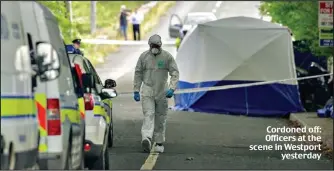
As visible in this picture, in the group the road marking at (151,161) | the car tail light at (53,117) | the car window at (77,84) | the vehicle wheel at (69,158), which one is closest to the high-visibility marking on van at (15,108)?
the car tail light at (53,117)

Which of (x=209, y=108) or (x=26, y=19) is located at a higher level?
(x=26, y=19)

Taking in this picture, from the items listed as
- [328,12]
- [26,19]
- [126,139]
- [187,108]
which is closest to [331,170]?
[126,139]

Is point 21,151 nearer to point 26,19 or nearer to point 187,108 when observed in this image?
point 26,19

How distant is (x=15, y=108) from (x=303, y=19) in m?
17.9

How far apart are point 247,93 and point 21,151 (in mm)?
18287

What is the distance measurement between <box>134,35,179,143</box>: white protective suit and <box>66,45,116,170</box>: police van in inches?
89.2

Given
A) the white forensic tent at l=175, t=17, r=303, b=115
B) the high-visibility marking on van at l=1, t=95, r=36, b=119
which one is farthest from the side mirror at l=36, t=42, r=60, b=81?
the white forensic tent at l=175, t=17, r=303, b=115

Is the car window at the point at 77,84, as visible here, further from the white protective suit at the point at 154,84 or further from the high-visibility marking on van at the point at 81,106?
the white protective suit at the point at 154,84

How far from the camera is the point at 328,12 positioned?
21266 mm

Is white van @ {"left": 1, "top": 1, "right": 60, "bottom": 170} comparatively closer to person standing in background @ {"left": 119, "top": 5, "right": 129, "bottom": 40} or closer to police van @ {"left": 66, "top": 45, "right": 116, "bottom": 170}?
police van @ {"left": 66, "top": 45, "right": 116, "bottom": 170}

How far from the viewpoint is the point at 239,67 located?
87.8 feet

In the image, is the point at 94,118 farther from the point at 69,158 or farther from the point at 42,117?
the point at 42,117

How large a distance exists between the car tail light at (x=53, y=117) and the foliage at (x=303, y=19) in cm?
1594

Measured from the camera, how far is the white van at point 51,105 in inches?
351
